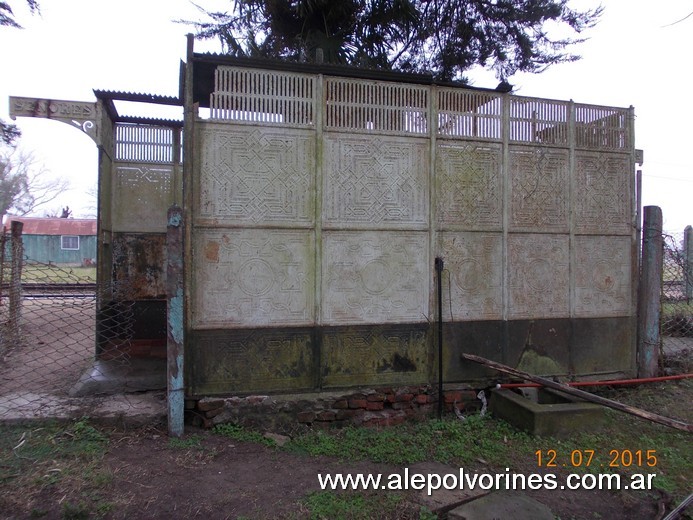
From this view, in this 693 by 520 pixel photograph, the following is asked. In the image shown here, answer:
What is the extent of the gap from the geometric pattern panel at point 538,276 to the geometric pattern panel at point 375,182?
1.09m

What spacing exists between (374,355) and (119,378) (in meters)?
2.56

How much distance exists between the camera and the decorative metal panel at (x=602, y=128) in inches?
180

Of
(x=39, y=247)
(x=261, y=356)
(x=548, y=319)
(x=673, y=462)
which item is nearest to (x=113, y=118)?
(x=261, y=356)

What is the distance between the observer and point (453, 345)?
4164 mm

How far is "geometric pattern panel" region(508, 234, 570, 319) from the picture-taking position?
4.34 metres

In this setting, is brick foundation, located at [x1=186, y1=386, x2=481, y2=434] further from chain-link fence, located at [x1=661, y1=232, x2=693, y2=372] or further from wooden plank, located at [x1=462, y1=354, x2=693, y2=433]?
chain-link fence, located at [x1=661, y1=232, x2=693, y2=372]

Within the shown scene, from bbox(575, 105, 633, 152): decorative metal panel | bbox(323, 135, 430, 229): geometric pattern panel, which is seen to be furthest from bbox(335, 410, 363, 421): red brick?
bbox(575, 105, 633, 152): decorative metal panel

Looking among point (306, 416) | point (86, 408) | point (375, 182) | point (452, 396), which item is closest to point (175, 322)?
point (86, 408)

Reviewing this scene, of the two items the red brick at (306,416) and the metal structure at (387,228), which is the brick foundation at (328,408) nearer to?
the red brick at (306,416)

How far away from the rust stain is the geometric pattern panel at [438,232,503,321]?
205 centimetres

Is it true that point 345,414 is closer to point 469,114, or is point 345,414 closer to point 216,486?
point 216,486

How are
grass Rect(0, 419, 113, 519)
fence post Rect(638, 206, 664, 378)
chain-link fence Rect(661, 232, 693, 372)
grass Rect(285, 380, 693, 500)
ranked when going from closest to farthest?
1. grass Rect(0, 419, 113, 519)
2. grass Rect(285, 380, 693, 500)
3. fence post Rect(638, 206, 664, 378)
4. chain-link fence Rect(661, 232, 693, 372)

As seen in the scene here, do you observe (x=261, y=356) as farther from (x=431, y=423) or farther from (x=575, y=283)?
(x=575, y=283)

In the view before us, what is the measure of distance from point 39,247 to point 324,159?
1174 inches
